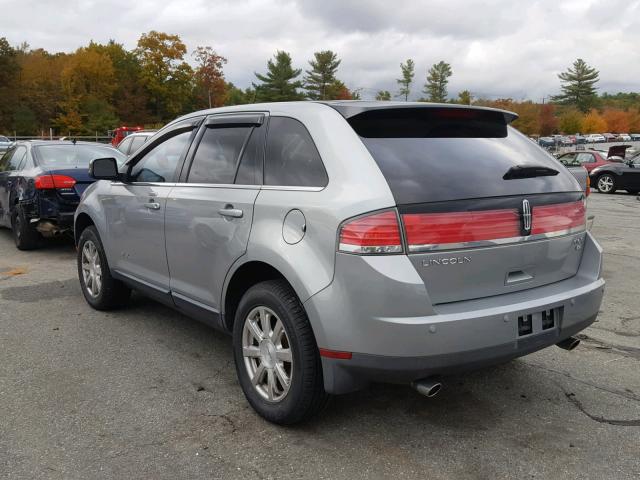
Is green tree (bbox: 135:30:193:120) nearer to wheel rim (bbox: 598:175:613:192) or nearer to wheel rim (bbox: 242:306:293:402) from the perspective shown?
wheel rim (bbox: 598:175:613:192)

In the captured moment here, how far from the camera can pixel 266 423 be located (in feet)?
10.5

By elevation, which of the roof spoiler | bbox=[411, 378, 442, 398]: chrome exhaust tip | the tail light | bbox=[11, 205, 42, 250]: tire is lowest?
bbox=[411, 378, 442, 398]: chrome exhaust tip

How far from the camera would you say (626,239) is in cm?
964

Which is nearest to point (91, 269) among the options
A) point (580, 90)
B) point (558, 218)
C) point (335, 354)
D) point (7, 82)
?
point (335, 354)

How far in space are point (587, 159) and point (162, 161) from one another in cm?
2073

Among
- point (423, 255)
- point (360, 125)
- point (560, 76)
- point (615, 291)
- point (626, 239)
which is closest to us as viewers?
point (423, 255)

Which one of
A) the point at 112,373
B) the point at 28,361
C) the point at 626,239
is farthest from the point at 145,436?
the point at 626,239

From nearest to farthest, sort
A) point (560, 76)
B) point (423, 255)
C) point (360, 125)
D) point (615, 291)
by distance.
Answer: point (423, 255)
point (360, 125)
point (615, 291)
point (560, 76)

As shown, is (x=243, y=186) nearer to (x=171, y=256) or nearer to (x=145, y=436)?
(x=171, y=256)

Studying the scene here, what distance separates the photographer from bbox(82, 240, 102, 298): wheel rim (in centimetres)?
522

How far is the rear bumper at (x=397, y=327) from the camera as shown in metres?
2.61

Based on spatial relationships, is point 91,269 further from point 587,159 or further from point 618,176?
point 587,159

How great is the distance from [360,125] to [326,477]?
1.70m

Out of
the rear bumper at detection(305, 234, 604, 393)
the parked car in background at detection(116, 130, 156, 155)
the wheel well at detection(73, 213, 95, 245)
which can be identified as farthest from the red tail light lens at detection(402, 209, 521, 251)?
the parked car in background at detection(116, 130, 156, 155)
